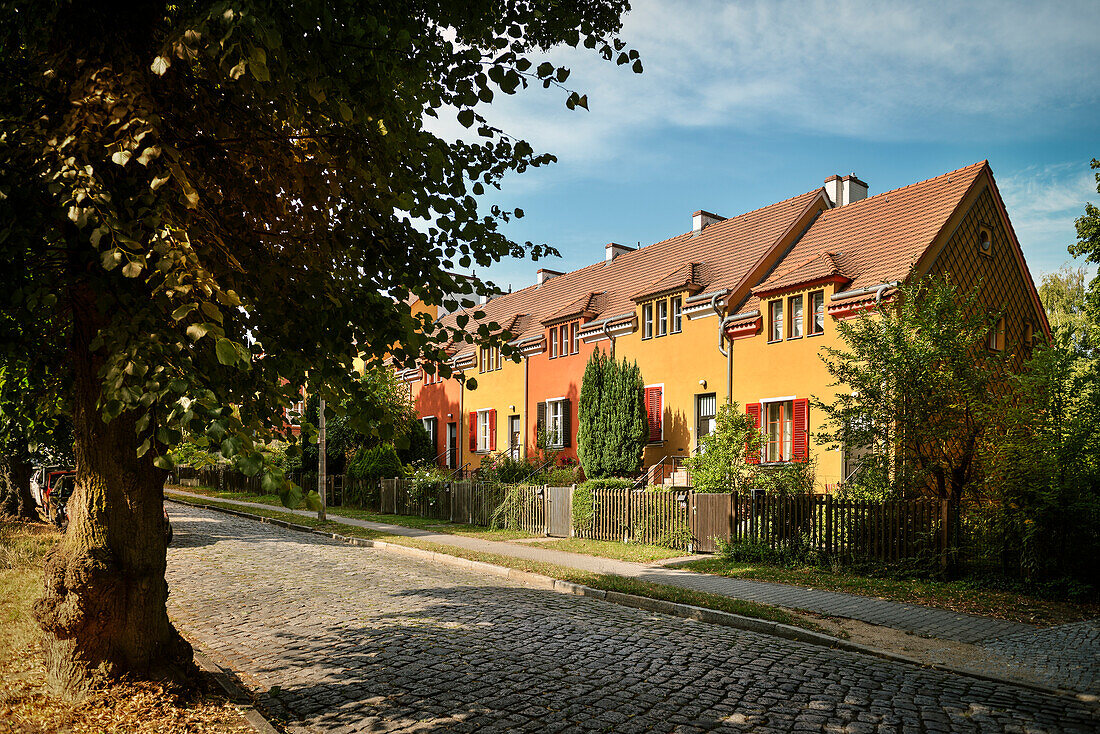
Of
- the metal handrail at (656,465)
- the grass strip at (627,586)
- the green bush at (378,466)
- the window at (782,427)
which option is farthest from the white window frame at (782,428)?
the green bush at (378,466)

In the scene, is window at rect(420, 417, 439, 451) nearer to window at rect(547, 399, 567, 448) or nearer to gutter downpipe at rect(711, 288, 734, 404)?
window at rect(547, 399, 567, 448)

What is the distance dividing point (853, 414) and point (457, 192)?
9466 millimetres

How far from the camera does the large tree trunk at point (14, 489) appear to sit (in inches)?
653

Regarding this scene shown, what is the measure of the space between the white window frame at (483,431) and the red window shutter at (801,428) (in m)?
18.3

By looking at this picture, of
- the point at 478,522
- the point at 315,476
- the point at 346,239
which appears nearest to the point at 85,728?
the point at 346,239

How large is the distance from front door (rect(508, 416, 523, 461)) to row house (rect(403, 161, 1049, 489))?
18 centimetres

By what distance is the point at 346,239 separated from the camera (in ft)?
17.6

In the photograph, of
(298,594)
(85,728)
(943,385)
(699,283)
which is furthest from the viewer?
(699,283)

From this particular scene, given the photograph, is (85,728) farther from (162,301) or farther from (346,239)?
(346,239)

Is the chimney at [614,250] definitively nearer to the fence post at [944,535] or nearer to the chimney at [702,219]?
the chimney at [702,219]

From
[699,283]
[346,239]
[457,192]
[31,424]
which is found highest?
[699,283]

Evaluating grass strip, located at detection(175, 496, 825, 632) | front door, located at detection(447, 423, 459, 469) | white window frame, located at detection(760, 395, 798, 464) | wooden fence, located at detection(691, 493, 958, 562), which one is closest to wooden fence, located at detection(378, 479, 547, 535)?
grass strip, located at detection(175, 496, 825, 632)

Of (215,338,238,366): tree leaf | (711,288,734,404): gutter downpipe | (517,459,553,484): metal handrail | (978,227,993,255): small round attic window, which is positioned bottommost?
(517,459,553,484): metal handrail

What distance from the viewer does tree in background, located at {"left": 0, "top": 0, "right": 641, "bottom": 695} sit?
12.8 feet
